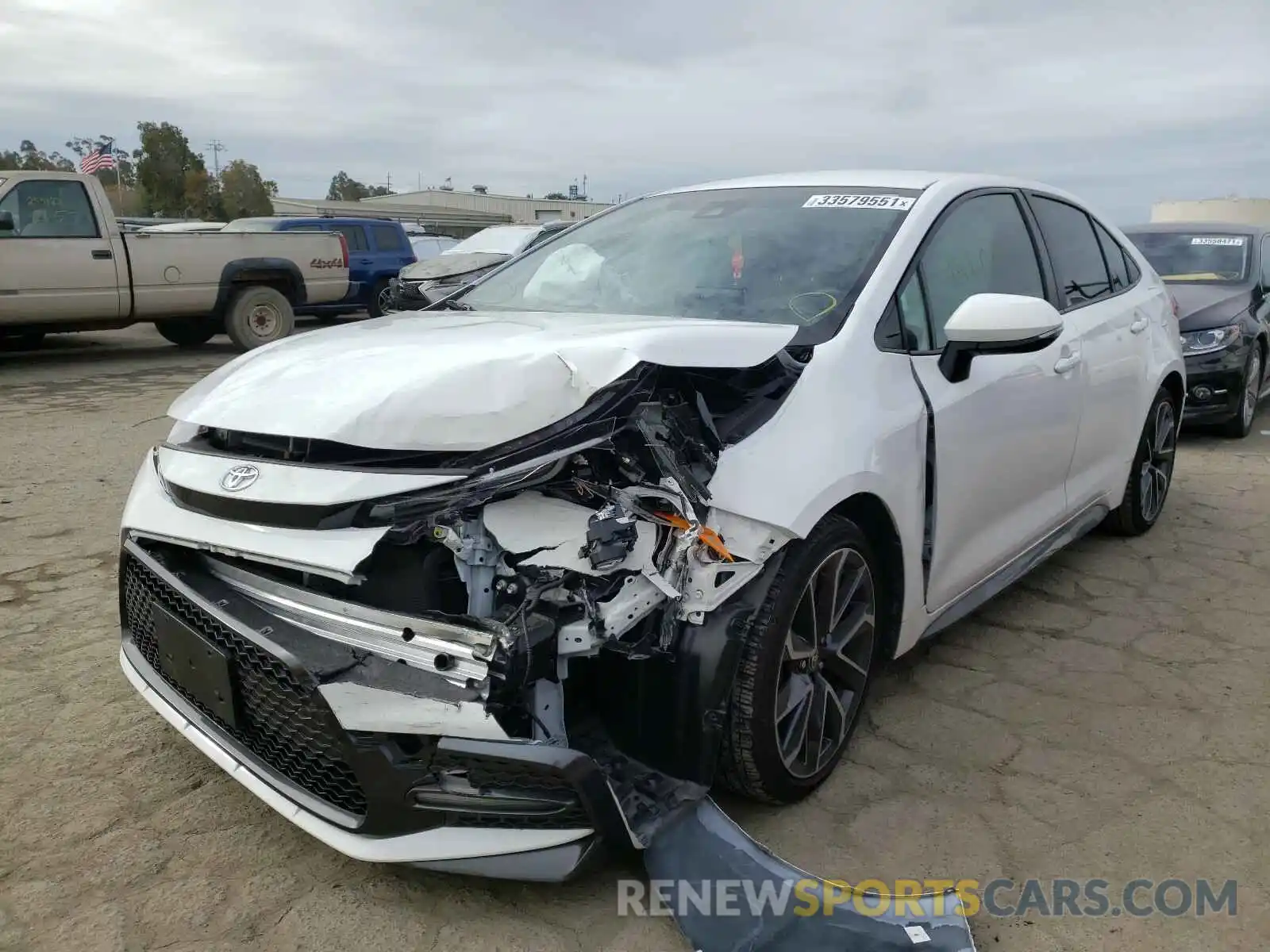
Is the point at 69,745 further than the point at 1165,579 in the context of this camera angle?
No

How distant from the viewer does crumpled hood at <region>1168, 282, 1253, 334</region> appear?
7.42m

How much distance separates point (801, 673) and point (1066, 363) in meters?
1.78

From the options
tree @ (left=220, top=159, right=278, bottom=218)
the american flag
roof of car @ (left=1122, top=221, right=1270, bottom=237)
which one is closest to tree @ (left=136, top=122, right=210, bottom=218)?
tree @ (left=220, top=159, right=278, bottom=218)

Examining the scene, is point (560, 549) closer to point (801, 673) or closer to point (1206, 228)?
point (801, 673)

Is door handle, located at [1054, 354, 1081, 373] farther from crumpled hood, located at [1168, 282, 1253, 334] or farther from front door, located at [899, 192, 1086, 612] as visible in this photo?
crumpled hood, located at [1168, 282, 1253, 334]

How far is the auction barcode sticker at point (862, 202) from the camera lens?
325 cm

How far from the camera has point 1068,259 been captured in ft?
13.2

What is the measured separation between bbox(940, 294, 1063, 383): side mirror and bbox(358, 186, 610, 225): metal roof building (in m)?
40.8

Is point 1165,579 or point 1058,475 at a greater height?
point 1058,475

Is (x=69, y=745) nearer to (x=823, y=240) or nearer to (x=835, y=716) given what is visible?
(x=835, y=716)

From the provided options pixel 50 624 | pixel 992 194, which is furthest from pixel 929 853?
pixel 50 624

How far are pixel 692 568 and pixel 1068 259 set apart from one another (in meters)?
2.61
